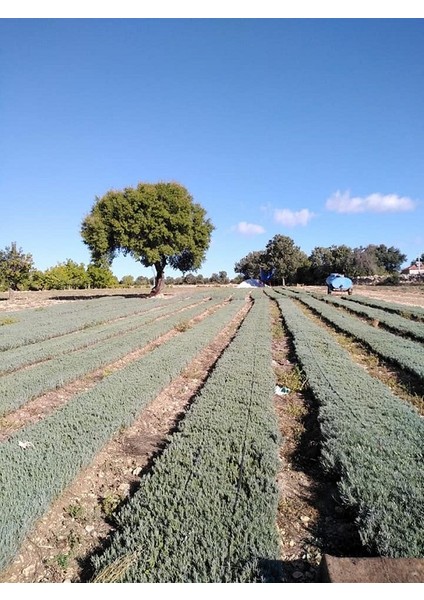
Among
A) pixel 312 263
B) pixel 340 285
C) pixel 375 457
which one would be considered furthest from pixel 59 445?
pixel 312 263

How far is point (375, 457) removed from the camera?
452 cm

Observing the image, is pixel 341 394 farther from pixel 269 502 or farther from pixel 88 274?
pixel 88 274

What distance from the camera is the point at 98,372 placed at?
32.1 feet

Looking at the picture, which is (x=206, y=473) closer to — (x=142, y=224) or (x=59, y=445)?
(x=59, y=445)

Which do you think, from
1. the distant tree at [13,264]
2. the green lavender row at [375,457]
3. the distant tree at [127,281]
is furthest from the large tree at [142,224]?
the distant tree at [127,281]

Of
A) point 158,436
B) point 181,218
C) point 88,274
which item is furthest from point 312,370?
point 88,274

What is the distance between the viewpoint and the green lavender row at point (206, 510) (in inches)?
114

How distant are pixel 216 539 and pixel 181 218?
119 feet

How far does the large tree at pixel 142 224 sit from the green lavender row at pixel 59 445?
95.6ft

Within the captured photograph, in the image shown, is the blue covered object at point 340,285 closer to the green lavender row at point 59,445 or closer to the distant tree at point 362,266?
the green lavender row at point 59,445

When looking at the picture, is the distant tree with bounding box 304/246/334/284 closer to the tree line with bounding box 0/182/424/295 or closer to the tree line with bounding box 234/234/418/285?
the tree line with bounding box 234/234/418/285

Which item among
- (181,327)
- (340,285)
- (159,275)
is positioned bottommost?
(181,327)

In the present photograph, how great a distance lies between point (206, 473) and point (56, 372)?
629 cm

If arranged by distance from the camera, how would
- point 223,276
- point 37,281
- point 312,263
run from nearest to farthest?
point 37,281, point 312,263, point 223,276
